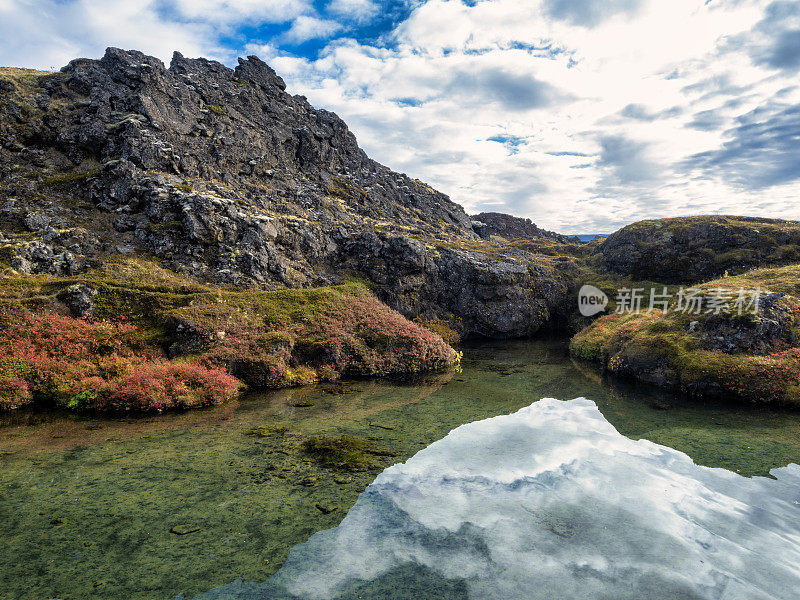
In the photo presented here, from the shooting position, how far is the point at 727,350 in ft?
83.8

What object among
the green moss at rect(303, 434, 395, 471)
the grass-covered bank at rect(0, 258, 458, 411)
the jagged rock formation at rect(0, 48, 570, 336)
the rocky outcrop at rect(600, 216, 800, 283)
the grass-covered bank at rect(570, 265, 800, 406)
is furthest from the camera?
the rocky outcrop at rect(600, 216, 800, 283)

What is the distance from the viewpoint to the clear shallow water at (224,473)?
8383mm

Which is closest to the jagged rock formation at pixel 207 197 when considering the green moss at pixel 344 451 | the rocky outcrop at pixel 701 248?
the rocky outcrop at pixel 701 248

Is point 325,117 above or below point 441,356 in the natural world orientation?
above

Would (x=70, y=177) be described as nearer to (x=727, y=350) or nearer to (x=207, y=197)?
(x=207, y=197)

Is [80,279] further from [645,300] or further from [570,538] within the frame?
[645,300]

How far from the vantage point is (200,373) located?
22438mm

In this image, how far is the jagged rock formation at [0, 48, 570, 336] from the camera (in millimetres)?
35656

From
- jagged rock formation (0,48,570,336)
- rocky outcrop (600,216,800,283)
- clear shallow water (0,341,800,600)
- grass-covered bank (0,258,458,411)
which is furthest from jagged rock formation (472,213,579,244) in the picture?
clear shallow water (0,341,800,600)

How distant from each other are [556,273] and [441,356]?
37.7m

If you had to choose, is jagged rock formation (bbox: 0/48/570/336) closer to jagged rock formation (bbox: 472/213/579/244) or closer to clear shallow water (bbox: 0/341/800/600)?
clear shallow water (bbox: 0/341/800/600)

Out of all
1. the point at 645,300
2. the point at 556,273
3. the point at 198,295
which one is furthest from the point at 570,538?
the point at 556,273

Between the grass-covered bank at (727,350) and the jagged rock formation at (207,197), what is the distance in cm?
2391

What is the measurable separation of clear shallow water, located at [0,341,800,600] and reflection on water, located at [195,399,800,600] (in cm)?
45
